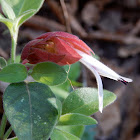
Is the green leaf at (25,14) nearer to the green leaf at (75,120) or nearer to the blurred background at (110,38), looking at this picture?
the green leaf at (75,120)

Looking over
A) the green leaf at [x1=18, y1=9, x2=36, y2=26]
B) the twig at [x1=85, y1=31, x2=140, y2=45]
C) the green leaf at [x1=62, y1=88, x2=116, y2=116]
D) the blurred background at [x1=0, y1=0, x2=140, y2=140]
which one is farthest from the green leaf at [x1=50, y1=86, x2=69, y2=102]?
the twig at [x1=85, y1=31, x2=140, y2=45]

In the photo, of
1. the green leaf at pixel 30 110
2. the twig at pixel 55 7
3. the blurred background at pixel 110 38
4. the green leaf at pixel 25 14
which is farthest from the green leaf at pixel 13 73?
the twig at pixel 55 7

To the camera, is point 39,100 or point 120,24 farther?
point 120,24

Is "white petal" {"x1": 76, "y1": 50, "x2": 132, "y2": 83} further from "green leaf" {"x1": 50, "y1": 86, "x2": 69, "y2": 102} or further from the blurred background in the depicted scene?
the blurred background

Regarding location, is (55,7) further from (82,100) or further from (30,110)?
(30,110)

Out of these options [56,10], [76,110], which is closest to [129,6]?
[56,10]

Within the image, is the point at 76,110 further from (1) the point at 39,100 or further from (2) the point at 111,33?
(2) the point at 111,33
